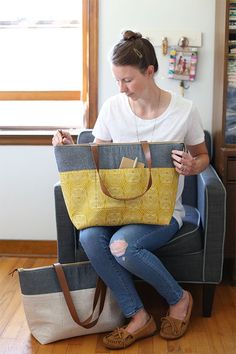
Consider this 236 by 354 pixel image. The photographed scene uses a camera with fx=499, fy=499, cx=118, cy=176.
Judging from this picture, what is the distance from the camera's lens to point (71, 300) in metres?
1.92

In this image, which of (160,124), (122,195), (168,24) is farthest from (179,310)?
(168,24)

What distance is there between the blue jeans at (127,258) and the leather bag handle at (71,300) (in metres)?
0.05

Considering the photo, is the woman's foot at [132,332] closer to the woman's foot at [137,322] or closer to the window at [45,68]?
the woman's foot at [137,322]

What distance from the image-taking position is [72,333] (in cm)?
197

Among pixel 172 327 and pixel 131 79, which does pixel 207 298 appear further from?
pixel 131 79

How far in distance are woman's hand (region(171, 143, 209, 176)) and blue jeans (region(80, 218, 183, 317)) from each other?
0.25 m

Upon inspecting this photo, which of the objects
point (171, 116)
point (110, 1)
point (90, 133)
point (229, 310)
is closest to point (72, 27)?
point (110, 1)

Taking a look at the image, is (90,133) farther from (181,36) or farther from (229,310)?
(229,310)

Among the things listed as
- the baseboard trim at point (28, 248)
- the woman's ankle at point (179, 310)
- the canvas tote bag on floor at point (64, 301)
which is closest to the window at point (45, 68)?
the baseboard trim at point (28, 248)

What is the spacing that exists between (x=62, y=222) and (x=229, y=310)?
848 millimetres

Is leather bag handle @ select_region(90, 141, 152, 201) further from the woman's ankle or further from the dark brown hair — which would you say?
the woman's ankle

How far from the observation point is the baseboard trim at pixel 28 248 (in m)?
2.92

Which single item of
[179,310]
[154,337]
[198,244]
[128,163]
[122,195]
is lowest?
[154,337]

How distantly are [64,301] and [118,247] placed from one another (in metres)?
0.31
